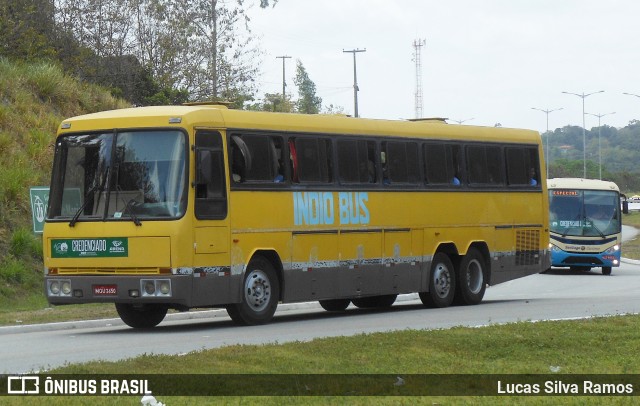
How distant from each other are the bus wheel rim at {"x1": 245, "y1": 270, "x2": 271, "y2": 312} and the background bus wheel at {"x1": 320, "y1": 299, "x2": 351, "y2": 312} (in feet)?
14.9

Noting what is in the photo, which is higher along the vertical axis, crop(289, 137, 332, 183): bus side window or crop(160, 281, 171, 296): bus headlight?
crop(289, 137, 332, 183): bus side window

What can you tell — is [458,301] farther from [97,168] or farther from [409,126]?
[97,168]

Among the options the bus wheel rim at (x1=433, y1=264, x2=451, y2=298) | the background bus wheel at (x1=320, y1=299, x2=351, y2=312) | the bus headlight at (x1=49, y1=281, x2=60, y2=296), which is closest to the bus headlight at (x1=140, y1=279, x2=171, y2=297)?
the bus headlight at (x1=49, y1=281, x2=60, y2=296)

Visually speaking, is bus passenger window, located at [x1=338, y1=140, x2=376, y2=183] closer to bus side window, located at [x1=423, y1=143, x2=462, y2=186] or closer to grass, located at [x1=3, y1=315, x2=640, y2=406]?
bus side window, located at [x1=423, y1=143, x2=462, y2=186]

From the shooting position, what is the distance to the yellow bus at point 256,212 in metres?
19.1

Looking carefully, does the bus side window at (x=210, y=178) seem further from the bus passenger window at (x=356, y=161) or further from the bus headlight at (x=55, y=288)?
the bus passenger window at (x=356, y=161)

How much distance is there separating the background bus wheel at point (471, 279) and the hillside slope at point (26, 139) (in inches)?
347

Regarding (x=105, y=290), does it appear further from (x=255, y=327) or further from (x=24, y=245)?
(x=24, y=245)

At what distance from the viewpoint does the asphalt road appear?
54.5ft

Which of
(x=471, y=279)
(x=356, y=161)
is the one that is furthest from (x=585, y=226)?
(x=356, y=161)

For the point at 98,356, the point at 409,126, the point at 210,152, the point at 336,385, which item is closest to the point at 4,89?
the point at 409,126

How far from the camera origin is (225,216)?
19.7 m

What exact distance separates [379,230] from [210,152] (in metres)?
4.71

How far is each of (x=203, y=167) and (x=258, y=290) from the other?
226 cm
